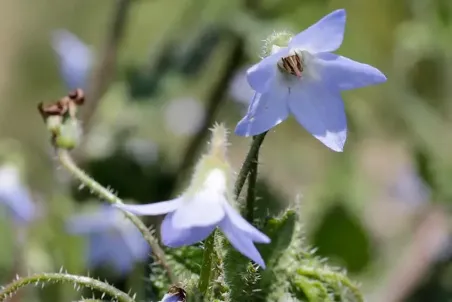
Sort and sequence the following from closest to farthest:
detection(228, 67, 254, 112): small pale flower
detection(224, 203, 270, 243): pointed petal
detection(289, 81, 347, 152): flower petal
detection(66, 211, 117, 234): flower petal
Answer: detection(224, 203, 270, 243): pointed petal
detection(289, 81, 347, 152): flower petal
detection(66, 211, 117, 234): flower petal
detection(228, 67, 254, 112): small pale flower

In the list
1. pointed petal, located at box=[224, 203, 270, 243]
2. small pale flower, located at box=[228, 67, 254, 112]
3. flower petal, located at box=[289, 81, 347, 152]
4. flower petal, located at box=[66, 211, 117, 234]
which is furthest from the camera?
small pale flower, located at box=[228, 67, 254, 112]

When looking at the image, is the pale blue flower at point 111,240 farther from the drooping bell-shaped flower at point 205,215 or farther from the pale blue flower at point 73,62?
the drooping bell-shaped flower at point 205,215

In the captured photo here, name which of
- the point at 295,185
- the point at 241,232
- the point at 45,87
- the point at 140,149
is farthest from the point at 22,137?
the point at 241,232

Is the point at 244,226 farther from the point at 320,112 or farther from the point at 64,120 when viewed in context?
the point at 64,120

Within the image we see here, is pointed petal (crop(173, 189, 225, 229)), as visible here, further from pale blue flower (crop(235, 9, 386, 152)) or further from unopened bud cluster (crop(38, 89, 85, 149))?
unopened bud cluster (crop(38, 89, 85, 149))

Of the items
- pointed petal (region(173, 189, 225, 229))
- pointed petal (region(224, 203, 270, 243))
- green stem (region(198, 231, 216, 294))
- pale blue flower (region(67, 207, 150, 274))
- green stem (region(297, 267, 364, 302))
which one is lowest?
pale blue flower (region(67, 207, 150, 274))

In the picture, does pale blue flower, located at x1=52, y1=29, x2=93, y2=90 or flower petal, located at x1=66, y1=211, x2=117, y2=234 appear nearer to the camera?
flower petal, located at x1=66, y1=211, x2=117, y2=234

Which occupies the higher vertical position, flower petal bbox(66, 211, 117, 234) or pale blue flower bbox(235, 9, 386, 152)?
pale blue flower bbox(235, 9, 386, 152)

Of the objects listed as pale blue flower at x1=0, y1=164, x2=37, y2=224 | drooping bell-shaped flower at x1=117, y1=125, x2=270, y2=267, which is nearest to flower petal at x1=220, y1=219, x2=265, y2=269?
drooping bell-shaped flower at x1=117, y1=125, x2=270, y2=267

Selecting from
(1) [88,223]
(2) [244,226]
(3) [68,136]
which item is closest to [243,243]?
(2) [244,226]
